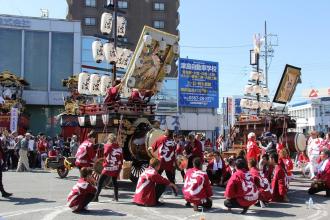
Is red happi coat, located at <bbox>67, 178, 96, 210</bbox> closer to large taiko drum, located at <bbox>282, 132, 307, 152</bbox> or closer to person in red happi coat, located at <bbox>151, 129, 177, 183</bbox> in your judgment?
person in red happi coat, located at <bbox>151, 129, 177, 183</bbox>

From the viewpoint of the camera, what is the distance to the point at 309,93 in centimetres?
7256

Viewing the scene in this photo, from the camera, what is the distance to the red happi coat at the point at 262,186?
33.9 feet

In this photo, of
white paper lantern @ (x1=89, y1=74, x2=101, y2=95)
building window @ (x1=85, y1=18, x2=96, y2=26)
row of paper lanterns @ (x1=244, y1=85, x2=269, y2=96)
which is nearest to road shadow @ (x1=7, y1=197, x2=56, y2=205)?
white paper lantern @ (x1=89, y1=74, x2=101, y2=95)

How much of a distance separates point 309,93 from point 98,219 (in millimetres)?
68568

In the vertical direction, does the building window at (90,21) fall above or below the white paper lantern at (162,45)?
above

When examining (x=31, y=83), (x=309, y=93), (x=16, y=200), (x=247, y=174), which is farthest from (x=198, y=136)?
(x=309, y=93)

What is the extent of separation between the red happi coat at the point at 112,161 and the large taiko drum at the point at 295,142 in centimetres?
1028

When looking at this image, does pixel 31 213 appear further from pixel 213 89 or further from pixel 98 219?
pixel 213 89

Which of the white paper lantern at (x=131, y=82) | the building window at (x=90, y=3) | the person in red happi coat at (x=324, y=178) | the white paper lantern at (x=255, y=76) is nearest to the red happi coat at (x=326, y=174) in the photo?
the person in red happi coat at (x=324, y=178)

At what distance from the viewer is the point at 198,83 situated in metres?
39.8

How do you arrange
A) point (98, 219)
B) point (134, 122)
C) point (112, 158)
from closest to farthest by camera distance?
point (98, 219)
point (112, 158)
point (134, 122)

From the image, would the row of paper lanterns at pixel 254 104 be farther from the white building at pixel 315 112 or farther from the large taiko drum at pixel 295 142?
the white building at pixel 315 112

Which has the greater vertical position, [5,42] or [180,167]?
[5,42]

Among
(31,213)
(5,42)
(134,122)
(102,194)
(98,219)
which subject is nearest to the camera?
(98,219)
